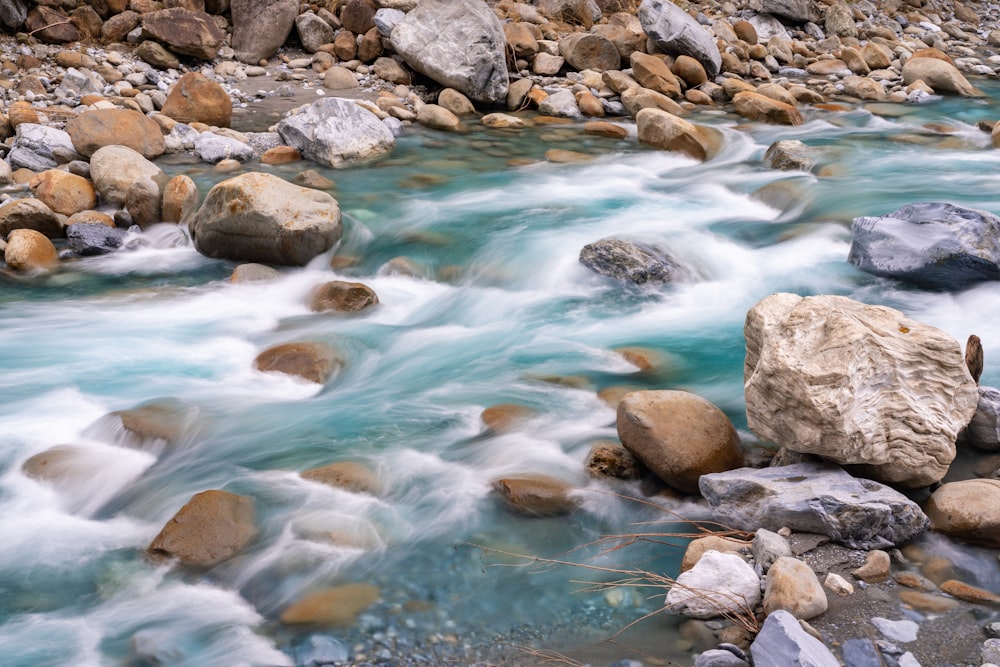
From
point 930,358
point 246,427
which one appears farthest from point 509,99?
point 930,358

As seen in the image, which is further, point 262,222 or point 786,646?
point 262,222

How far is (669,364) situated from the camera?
5.46 metres

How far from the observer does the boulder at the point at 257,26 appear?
41.5ft

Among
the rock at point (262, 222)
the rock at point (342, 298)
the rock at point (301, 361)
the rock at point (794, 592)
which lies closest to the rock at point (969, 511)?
the rock at point (794, 592)

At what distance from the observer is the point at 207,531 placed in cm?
384

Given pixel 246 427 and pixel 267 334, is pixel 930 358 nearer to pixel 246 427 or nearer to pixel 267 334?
pixel 246 427

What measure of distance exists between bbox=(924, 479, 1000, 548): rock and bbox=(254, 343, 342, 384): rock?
3428 mm

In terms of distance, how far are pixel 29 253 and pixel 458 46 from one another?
6568 mm

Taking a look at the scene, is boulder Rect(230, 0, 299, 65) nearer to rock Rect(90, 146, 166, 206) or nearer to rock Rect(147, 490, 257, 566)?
rock Rect(90, 146, 166, 206)

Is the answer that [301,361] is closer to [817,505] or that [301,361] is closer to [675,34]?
[817,505]

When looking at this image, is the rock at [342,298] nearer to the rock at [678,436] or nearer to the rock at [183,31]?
the rock at [678,436]

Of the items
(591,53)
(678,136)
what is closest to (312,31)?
(591,53)

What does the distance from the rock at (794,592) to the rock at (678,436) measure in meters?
0.85

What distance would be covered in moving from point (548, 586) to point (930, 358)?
1882 mm
